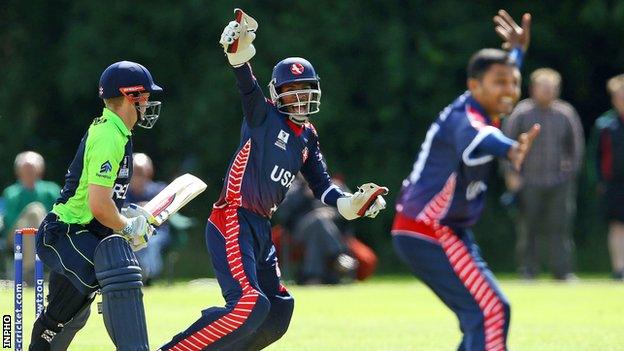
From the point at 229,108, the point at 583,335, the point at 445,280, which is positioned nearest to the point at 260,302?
the point at 445,280

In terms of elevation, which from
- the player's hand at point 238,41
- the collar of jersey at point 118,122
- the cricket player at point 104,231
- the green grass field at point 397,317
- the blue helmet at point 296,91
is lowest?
the green grass field at point 397,317

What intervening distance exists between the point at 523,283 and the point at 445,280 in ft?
31.9

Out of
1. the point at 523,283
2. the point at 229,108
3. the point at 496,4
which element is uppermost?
the point at 496,4

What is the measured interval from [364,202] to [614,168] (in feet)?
33.2

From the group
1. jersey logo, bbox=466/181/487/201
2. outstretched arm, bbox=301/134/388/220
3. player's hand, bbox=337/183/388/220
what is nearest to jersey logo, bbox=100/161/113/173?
outstretched arm, bbox=301/134/388/220

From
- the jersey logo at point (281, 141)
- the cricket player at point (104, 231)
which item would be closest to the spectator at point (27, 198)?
the cricket player at point (104, 231)

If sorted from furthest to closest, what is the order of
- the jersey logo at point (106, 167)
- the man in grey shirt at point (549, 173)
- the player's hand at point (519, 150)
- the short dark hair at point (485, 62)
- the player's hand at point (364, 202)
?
the man in grey shirt at point (549, 173) < the player's hand at point (364, 202) < the short dark hair at point (485, 62) < the jersey logo at point (106, 167) < the player's hand at point (519, 150)

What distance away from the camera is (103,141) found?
7.73 meters

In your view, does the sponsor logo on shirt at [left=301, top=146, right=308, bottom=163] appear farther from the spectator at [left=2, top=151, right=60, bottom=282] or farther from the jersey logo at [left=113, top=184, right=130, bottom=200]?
the spectator at [left=2, top=151, right=60, bottom=282]

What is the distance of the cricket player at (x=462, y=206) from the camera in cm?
766

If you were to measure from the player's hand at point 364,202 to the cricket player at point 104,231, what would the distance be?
4.01ft

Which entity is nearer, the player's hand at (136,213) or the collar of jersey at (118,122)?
the collar of jersey at (118,122)

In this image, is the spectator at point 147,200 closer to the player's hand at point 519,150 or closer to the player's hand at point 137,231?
the player's hand at point 137,231

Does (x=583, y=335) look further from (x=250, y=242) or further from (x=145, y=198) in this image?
(x=145, y=198)
